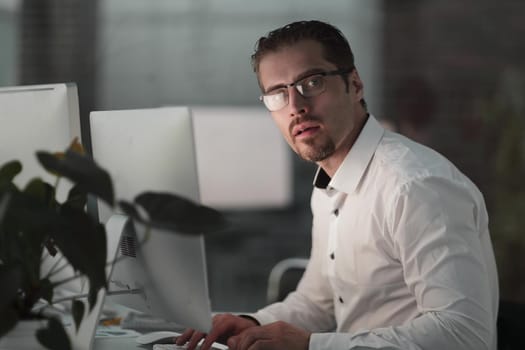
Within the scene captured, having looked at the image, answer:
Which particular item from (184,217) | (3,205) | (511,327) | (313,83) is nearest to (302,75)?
(313,83)

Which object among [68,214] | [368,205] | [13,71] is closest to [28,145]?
[68,214]

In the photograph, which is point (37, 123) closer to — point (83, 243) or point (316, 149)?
point (83, 243)

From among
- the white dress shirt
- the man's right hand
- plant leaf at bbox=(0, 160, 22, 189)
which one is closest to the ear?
the white dress shirt

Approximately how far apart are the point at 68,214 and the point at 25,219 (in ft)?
0.22

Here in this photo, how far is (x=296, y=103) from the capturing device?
1762 millimetres

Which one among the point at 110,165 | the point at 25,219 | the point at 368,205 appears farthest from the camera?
the point at 368,205

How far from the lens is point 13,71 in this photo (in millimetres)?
4070

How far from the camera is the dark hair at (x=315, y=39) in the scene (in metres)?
1.83

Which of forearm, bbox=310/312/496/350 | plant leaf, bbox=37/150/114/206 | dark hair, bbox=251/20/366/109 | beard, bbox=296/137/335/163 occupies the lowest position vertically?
forearm, bbox=310/312/496/350

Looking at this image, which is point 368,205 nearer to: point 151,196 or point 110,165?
point 110,165

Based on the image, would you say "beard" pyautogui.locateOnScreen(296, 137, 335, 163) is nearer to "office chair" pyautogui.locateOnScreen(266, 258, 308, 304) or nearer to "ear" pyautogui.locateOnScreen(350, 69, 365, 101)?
"ear" pyautogui.locateOnScreen(350, 69, 365, 101)

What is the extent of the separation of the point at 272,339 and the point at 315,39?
0.75m

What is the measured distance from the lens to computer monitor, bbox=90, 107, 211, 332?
4.17 ft

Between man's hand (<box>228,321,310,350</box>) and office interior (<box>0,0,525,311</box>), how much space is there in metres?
2.47
